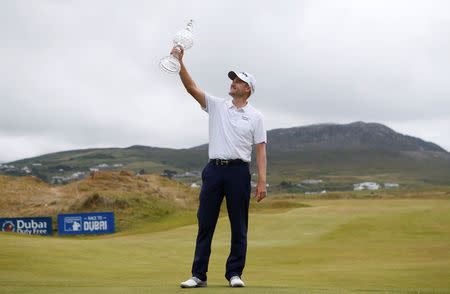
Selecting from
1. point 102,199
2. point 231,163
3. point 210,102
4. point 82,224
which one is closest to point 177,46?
point 210,102

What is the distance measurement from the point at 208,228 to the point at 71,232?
965 inches

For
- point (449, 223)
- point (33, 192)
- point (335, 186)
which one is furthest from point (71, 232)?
point (335, 186)

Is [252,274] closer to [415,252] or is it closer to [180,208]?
[415,252]

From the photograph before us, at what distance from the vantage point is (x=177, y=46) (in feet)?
22.9

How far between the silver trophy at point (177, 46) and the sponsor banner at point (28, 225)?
81.0 ft

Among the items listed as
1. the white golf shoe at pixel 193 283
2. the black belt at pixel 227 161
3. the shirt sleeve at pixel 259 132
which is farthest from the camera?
the shirt sleeve at pixel 259 132

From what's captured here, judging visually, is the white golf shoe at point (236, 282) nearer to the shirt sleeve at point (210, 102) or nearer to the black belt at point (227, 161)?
the black belt at point (227, 161)

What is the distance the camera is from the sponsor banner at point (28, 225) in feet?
95.8

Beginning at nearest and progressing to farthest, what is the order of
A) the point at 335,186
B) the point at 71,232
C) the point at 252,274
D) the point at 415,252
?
the point at 252,274 < the point at 415,252 < the point at 71,232 < the point at 335,186

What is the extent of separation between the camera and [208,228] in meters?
7.07

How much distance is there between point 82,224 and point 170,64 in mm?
24721

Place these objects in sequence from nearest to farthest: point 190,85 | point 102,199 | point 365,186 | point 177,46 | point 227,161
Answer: point 227,161
point 177,46
point 190,85
point 102,199
point 365,186

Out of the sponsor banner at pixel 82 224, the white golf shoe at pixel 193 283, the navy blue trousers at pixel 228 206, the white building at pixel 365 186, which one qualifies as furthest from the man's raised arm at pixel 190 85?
the white building at pixel 365 186

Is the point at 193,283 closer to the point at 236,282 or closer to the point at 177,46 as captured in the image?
the point at 236,282
